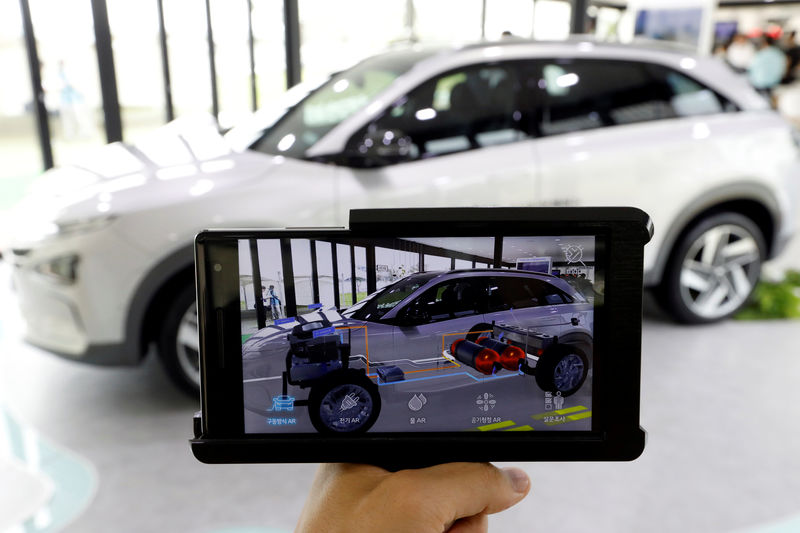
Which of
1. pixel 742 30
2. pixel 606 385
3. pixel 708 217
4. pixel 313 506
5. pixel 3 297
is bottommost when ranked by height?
pixel 3 297

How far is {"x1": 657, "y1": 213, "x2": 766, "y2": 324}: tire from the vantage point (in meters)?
3.50

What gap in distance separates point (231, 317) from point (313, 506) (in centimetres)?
28

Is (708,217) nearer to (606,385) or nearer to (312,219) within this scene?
(312,219)

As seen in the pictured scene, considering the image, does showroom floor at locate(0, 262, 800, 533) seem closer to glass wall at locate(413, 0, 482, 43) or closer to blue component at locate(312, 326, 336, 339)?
blue component at locate(312, 326, 336, 339)

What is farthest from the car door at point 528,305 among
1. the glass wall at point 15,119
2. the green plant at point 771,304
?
the glass wall at point 15,119

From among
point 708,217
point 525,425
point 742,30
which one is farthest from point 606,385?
point 742,30

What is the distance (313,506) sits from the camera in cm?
89

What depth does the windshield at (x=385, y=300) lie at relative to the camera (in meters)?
0.90

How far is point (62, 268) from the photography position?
8.25 ft

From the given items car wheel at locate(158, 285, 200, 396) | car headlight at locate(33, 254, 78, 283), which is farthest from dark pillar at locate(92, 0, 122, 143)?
car wheel at locate(158, 285, 200, 396)

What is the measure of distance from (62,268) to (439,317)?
6.91 ft

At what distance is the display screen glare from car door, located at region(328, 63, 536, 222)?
179cm

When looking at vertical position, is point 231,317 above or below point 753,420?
above

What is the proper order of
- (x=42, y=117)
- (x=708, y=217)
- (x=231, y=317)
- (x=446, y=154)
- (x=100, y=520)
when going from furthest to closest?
(x=42, y=117) → (x=708, y=217) → (x=446, y=154) → (x=100, y=520) → (x=231, y=317)
